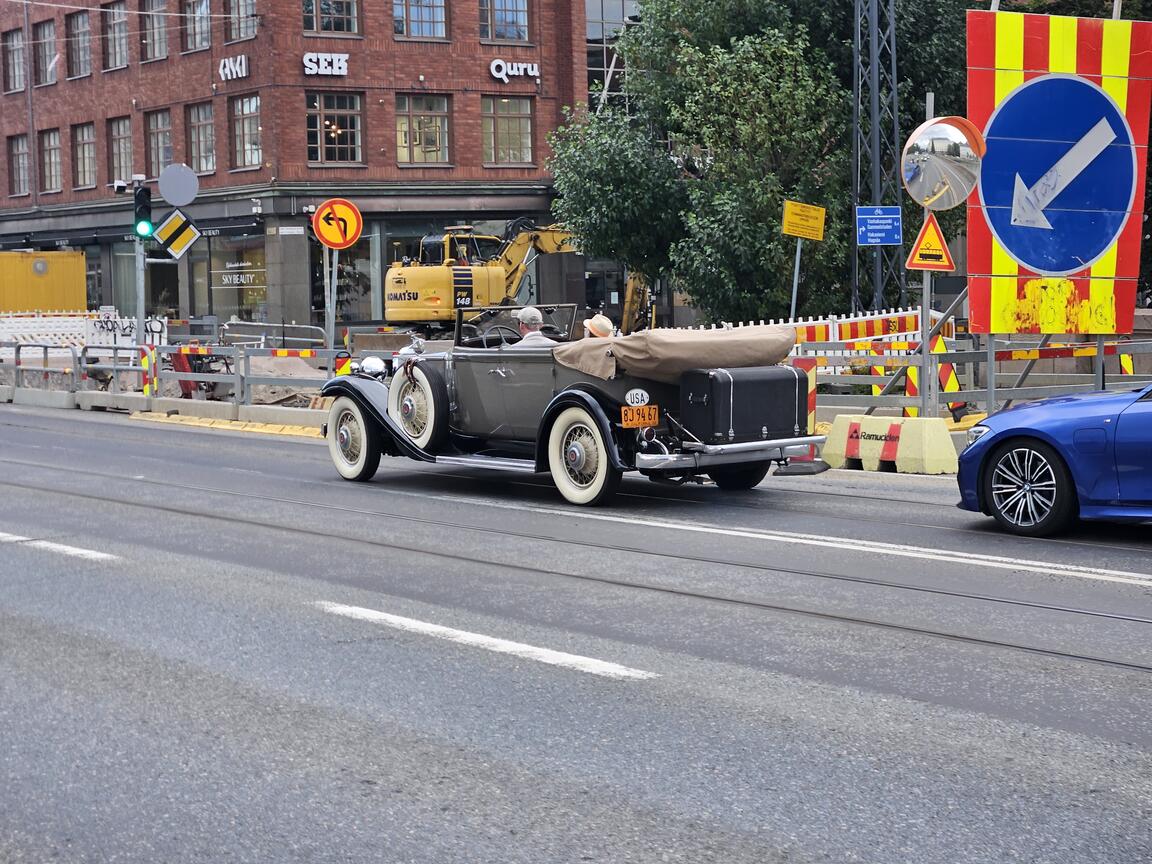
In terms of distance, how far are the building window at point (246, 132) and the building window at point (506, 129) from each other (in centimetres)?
628

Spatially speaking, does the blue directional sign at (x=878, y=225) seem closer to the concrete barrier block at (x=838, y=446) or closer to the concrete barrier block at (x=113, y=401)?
the concrete barrier block at (x=838, y=446)

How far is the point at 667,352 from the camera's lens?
11.0 m

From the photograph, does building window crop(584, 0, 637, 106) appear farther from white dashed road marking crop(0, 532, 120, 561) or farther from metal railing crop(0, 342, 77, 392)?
white dashed road marking crop(0, 532, 120, 561)

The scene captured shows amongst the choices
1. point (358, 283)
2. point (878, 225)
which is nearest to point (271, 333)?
point (358, 283)

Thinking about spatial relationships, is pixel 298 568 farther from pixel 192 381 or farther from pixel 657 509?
pixel 192 381

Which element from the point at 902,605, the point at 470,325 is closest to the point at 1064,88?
the point at 470,325

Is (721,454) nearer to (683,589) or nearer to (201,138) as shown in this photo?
(683,589)

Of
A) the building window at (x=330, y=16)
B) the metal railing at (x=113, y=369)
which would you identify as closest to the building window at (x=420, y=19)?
the building window at (x=330, y=16)

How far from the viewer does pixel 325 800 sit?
4645mm

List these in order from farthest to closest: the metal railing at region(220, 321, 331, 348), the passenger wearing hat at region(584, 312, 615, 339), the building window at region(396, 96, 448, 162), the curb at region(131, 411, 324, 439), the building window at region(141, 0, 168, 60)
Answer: the building window at region(141, 0, 168, 60)
the building window at region(396, 96, 448, 162)
the metal railing at region(220, 321, 331, 348)
the curb at region(131, 411, 324, 439)
the passenger wearing hat at region(584, 312, 615, 339)

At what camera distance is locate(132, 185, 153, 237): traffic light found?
22812mm

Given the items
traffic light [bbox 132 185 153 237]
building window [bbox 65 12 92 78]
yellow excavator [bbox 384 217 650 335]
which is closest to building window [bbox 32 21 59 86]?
building window [bbox 65 12 92 78]

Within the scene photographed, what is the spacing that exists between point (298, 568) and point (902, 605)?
351 centimetres

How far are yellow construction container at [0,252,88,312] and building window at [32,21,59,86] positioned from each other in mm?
10866
